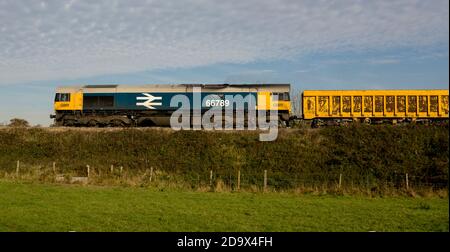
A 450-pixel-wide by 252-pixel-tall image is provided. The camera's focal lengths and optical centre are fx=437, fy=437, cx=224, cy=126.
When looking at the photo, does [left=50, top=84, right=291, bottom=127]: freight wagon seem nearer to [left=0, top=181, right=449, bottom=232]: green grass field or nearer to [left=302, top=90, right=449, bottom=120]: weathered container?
[left=302, top=90, right=449, bottom=120]: weathered container

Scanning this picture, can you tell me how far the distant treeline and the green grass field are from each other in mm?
5423

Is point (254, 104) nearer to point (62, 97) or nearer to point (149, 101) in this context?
point (149, 101)

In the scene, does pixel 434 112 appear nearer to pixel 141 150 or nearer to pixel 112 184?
pixel 141 150

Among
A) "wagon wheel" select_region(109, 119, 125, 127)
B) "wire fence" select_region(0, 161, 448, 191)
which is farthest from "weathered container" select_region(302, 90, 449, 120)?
"wagon wheel" select_region(109, 119, 125, 127)

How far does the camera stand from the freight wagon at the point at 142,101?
3353 centimetres

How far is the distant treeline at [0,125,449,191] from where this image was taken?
2494 centimetres

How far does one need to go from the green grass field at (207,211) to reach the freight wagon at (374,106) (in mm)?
15393

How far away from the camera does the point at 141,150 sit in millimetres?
30062

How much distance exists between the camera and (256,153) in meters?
28.5
